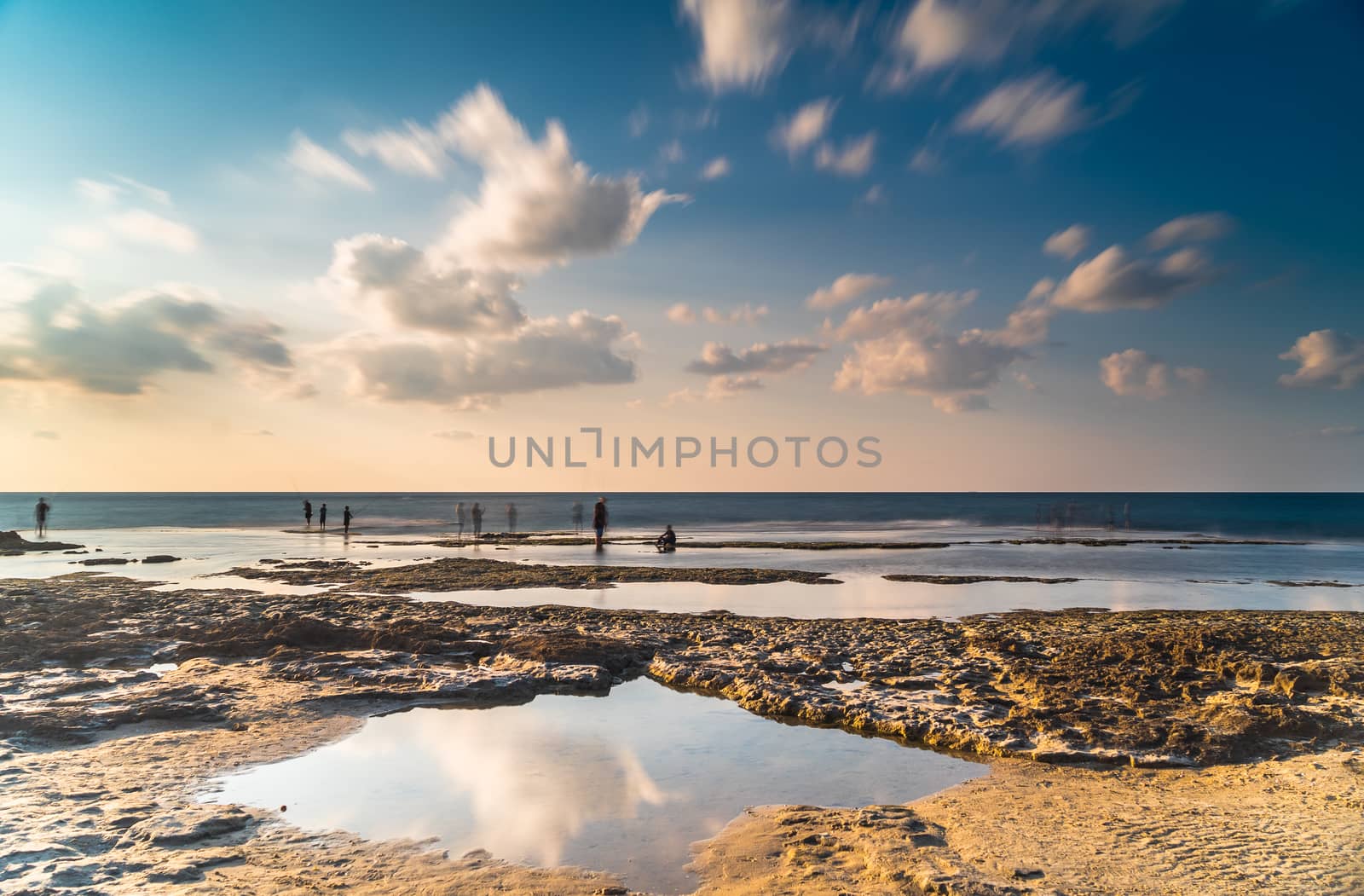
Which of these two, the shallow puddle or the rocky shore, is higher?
the rocky shore

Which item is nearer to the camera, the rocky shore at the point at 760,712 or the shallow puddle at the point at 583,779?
the rocky shore at the point at 760,712

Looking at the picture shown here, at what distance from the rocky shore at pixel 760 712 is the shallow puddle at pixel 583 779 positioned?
33cm

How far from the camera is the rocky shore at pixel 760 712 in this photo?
511 centimetres

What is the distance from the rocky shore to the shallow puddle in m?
0.33

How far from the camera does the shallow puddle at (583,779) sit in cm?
570

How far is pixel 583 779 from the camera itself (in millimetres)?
6918

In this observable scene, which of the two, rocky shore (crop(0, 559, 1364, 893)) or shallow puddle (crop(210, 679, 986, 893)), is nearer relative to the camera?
rocky shore (crop(0, 559, 1364, 893))

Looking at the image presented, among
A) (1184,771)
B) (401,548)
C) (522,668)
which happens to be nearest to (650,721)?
(522,668)

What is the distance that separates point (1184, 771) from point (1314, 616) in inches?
501

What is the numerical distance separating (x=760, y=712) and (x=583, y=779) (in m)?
3.11

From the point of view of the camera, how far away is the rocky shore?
5.11 metres

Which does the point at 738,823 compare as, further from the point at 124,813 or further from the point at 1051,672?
the point at 1051,672

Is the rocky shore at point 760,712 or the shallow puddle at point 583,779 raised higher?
the rocky shore at point 760,712

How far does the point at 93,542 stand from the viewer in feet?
131
